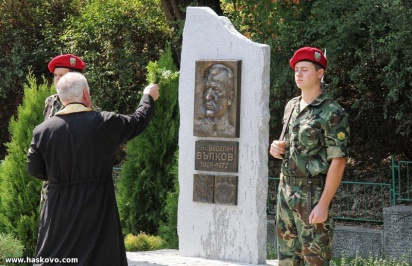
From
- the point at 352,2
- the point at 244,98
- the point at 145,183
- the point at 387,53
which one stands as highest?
the point at 352,2

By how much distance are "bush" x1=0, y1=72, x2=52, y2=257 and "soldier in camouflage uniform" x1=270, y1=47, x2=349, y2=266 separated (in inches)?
143

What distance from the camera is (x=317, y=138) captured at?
18.6ft

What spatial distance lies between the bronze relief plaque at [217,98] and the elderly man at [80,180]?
8.59 ft

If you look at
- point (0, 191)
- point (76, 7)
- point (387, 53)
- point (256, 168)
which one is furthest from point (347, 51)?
point (76, 7)

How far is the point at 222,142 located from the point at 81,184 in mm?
2884

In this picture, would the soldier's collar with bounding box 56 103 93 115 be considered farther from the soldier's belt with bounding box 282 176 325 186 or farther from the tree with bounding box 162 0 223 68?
the tree with bounding box 162 0 223 68

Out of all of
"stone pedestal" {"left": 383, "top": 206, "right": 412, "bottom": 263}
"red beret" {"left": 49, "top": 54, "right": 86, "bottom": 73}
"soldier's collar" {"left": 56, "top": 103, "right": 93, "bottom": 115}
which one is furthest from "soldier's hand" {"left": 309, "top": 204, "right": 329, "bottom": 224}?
"stone pedestal" {"left": 383, "top": 206, "right": 412, "bottom": 263}

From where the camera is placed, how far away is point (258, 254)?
7.62 meters

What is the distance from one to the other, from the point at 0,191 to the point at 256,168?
305 centimetres

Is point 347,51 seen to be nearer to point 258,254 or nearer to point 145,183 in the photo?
point 145,183

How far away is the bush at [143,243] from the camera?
8.94 meters

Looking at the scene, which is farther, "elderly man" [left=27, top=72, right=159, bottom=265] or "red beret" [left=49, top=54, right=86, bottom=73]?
"red beret" [left=49, top=54, right=86, bottom=73]

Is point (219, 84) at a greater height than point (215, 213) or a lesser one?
greater

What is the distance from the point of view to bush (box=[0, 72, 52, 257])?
864cm
